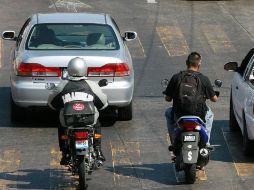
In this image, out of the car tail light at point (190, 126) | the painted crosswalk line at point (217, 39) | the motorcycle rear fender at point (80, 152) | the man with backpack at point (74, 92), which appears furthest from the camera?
the painted crosswalk line at point (217, 39)

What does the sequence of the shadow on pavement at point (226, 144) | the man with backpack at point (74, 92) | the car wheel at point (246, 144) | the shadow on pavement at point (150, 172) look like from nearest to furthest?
1. the man with backpack at point (74, 92)
2. the shadow on pavement at point (150, 172)
3. the car wheel at point (246, 144)
4. the shadow on pavement at point (226, 144)

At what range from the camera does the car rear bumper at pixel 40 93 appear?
1499 cm

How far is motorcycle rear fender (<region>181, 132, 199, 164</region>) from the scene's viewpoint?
12070 millimetres

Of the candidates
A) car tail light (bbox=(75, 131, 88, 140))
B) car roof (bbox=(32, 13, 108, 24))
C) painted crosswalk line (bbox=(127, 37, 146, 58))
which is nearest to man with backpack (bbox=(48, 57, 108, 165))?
car tail light (bbox=(75, 131, 88, 140))

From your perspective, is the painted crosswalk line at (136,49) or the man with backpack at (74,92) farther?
the painted crosswalk line at (136,49)

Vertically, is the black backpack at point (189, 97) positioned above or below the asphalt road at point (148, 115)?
above

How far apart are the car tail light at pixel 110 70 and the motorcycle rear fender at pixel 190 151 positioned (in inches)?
119

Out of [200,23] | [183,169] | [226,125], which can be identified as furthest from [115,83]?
[200,23]

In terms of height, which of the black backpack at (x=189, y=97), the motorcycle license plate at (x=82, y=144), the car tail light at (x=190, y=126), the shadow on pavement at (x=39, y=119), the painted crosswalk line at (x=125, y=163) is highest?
the black backpack at (x=189, y=97)

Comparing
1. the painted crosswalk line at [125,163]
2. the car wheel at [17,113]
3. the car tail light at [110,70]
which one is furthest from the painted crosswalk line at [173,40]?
the painted crosswalk line at [125,163]

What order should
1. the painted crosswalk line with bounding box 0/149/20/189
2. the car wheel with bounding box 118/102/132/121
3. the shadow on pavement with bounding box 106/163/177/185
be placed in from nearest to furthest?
the painted crosswalk line with bounding box 0/149/20/189
the shadow on pavement with bounding box 106/163/177/185
the car wheel with bounding box 118/102/132/121

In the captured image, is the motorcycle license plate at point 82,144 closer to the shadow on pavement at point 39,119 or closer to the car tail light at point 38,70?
the car tail light at point 38,70

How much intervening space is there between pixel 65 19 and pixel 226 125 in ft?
10.1

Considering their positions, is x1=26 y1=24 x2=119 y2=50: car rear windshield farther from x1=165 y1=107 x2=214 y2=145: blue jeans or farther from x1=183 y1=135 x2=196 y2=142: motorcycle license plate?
x1=183 y1=135 x2=196 y2=142: motorcycle license plate
